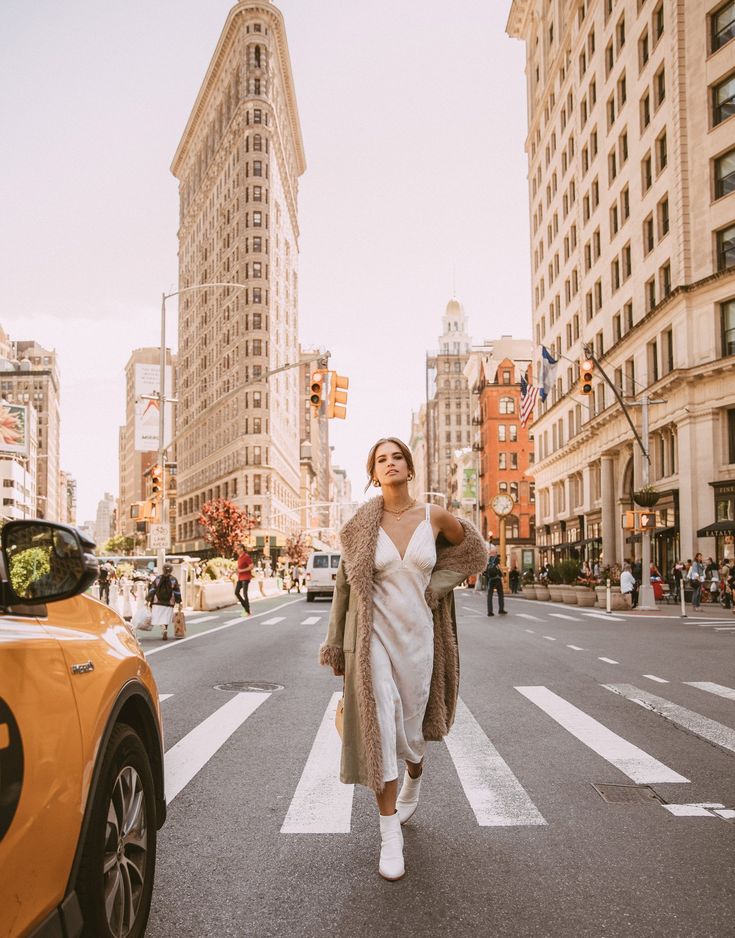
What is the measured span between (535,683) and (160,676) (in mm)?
4826

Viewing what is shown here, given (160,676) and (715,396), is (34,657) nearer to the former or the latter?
(160,676)

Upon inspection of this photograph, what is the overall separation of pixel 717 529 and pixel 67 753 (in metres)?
31.9

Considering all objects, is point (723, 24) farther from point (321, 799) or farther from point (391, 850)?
point (391, 850)

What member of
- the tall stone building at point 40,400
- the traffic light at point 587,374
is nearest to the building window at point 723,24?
the traffic light at point 587,374

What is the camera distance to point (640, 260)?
4219 cm

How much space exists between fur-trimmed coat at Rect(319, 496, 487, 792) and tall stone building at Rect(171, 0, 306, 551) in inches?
3512

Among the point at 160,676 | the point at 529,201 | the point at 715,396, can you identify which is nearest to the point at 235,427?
the point at 529,201

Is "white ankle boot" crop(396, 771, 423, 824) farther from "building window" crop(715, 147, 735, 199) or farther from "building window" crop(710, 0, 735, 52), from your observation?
"building window" crop(710, 0, 735, 52)

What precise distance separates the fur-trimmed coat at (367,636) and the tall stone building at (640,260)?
96.0ft

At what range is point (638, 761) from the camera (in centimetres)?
645

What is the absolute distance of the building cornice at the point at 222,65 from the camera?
10081 centimetres

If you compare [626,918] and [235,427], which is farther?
[235,427]

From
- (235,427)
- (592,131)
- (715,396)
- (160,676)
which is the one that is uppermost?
(592,131)

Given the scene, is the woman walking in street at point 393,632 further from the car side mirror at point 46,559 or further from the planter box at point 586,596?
the planter box at point 586,596
